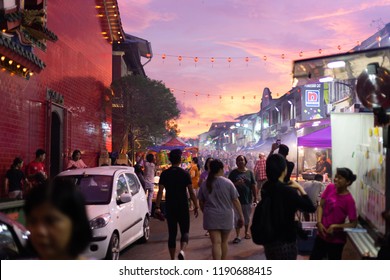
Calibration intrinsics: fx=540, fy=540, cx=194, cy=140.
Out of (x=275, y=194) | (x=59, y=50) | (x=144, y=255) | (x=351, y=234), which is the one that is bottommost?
(x=144, y=255)

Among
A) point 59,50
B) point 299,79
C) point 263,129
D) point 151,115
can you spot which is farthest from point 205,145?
point 299,79

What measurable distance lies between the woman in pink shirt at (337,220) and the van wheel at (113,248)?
3.60 meters

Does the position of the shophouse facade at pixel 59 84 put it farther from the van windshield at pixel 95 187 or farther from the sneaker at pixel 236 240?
the sneaker at pixel 236 240

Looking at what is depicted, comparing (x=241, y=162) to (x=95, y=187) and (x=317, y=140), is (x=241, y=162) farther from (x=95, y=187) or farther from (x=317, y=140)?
(x=317, y=140)

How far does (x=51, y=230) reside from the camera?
7.34 ft

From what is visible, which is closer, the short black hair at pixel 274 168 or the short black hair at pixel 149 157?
the short black hair at pixel 274 168

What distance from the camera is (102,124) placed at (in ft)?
75.5

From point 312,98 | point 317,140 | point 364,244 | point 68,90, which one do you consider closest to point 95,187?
point 364,244

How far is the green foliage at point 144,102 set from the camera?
26047mm

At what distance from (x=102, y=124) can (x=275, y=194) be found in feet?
60.7

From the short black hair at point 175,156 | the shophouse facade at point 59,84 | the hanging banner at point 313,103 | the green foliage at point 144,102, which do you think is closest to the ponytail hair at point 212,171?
the short black hair at point 175,156

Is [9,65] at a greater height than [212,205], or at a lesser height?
greater

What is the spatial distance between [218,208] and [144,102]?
1896 cm

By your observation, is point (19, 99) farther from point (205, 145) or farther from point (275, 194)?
point (205, 145)
